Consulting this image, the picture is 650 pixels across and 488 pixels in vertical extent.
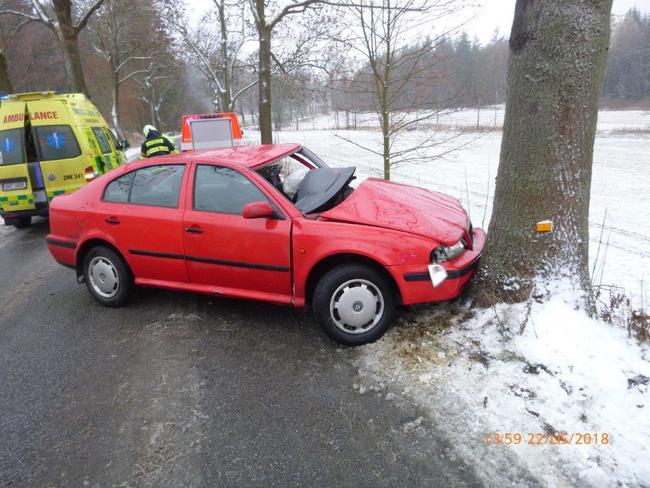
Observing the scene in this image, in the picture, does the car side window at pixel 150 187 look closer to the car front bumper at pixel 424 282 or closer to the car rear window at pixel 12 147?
the car front bumper at pixel 424 282

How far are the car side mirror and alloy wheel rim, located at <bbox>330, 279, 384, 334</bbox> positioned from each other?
0.86 metres

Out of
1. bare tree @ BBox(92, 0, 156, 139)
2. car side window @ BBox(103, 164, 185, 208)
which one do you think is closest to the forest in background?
bare tree @ BBox(92, 0, 156, 139)

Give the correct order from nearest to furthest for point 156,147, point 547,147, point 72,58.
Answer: point 547,147 → point 156,147 → point 72,58

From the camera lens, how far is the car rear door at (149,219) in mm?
4219

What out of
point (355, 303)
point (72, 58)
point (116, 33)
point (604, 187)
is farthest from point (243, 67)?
point (355, 303)

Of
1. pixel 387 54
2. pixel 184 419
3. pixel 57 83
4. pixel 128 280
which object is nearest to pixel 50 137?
pixel 128 280

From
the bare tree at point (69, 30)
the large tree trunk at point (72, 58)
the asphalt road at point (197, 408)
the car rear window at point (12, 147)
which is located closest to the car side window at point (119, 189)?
the asphalt road at point (197, 408)

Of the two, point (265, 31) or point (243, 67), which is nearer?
point (265, 31)

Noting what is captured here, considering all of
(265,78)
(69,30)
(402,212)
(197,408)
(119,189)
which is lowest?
(197,408)

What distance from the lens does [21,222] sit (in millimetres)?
9289

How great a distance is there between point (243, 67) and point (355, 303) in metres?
20.0

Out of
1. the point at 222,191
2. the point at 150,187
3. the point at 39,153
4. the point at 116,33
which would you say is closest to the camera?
the point at 222,191

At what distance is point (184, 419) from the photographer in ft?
9.78
